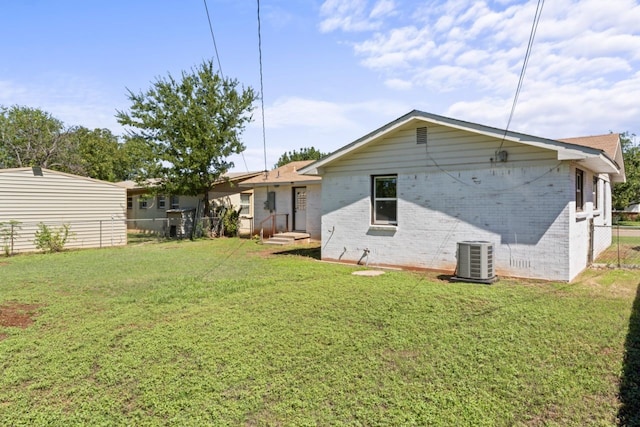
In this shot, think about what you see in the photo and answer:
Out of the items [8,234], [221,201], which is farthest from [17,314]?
[221,201]

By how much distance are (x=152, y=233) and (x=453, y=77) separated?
20.0m

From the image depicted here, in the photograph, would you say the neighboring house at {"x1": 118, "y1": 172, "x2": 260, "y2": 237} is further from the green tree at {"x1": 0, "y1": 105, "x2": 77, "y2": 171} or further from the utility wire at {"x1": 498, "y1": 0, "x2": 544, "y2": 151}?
the green tree at {"x1": 0, "y1": 105, "x2": 77, "y2": 171}

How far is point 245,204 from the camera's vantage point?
19484 millimetres

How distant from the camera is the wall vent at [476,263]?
7.60m

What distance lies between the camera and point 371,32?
8711 mm

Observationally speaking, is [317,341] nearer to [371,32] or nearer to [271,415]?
[271,415]

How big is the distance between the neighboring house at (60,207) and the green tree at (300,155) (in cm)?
4190

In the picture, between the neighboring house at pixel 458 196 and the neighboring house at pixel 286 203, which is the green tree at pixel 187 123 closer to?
the neighboring house at pixel 286 203

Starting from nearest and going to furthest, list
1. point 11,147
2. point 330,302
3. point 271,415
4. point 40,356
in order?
point 271,415
point 40,356
point 330,302
point 11,147

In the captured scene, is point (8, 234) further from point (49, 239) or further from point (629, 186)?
point (629, 186)

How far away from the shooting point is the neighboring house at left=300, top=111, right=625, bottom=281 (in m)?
7.69

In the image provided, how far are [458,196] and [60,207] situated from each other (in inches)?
602

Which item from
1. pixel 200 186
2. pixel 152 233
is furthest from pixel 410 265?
pixel 152 233

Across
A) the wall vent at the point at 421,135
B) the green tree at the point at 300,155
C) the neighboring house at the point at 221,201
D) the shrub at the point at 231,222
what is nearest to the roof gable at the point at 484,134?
the wall vent at the point at 421,135
